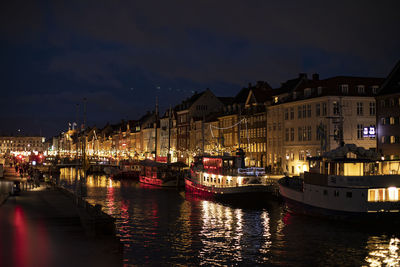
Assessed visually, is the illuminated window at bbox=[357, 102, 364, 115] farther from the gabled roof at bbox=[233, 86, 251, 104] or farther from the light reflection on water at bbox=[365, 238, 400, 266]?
the light reflection on water at bbox=[365, 238, 400, 266]

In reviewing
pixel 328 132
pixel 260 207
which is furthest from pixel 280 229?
pixel 328 132

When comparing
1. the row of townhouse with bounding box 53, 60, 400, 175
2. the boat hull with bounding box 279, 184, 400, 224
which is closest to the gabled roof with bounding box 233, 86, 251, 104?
the row of townhouse with bounding box 53, 60, 400, 175

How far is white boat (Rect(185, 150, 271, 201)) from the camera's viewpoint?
61.3 meters

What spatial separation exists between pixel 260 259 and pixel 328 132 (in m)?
49.4

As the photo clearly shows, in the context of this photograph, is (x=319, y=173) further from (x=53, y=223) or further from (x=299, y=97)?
(x=299, y=97)

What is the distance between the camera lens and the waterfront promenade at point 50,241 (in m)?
25.5

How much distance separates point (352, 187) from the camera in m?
43.8

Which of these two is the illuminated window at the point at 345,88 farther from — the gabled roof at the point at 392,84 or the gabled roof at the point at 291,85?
the gabled roof at the point at 291,85

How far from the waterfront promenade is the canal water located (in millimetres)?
2857

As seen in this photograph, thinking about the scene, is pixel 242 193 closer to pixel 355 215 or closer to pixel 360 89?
pixel 355 215

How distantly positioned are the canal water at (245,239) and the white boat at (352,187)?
3.96 feet

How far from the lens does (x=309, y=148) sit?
83750 millimetres

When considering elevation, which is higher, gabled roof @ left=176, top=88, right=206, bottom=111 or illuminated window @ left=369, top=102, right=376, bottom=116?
gabled roof @ left=176, top=88, right=206, bottom=111

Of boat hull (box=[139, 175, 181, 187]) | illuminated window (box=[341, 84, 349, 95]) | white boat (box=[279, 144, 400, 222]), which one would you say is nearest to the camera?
white boat (box=[279, 144, 400, 222])
